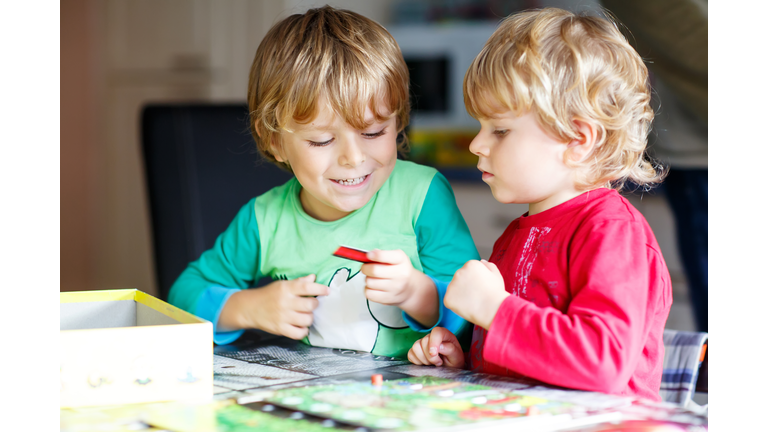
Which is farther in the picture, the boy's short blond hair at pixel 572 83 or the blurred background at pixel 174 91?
the blurred background at pixel 174 91

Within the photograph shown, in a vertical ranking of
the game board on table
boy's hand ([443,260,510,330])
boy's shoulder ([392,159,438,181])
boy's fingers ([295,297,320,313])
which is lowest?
the game board on table

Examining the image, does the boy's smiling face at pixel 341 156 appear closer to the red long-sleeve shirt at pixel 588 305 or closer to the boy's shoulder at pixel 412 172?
the boy's shoulder at pixel 412 172

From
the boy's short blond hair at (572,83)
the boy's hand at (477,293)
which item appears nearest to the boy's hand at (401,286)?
the boy's hand at (477,293)

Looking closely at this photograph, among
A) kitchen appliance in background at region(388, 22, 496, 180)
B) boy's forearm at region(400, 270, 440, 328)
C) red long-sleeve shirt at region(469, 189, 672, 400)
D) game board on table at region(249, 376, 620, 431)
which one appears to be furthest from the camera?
kitchen appliance in background at region(388, 22, 496, 180)

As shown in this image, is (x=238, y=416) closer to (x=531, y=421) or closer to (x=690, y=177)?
(x=531, y=421)

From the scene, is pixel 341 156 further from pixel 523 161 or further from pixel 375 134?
pixel 523 161

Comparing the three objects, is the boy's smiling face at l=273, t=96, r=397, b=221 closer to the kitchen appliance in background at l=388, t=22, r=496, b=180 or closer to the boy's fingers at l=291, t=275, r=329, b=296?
the boy's fingers at l=291, t=275, r=329, b=296

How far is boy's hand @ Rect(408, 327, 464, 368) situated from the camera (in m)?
0.82

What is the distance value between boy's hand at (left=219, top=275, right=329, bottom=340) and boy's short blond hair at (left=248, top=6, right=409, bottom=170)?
0.22 m

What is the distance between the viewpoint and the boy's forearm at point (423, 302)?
0.87 meters

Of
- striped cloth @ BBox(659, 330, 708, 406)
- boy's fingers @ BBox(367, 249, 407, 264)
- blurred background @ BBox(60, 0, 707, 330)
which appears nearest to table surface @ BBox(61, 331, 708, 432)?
boy's fingers @ BBox(367, 249, 407, 264)

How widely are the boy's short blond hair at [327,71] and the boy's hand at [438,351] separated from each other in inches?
11.5

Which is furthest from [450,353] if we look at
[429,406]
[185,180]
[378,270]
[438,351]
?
[185,180]

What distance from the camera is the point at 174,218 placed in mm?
1642
